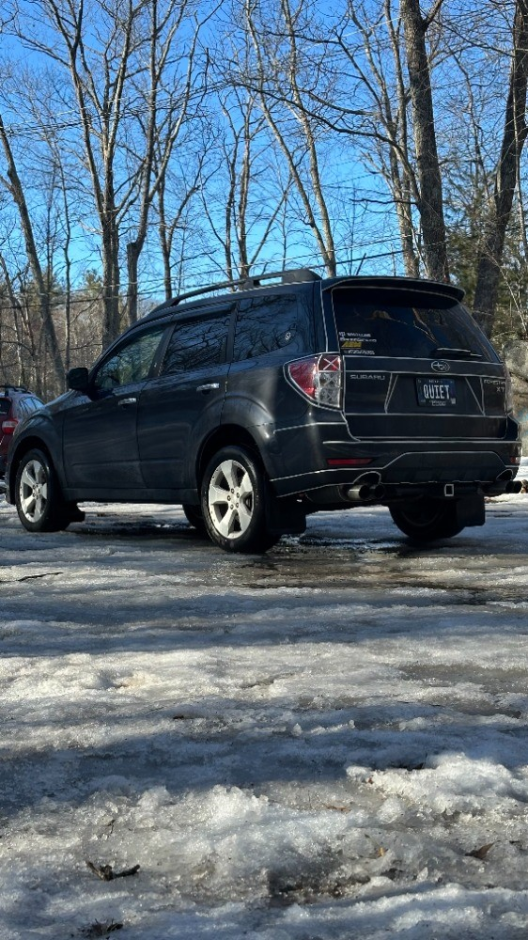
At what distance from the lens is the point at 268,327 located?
7.18 m

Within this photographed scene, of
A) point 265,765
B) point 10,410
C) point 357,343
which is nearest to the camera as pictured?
point 265,765

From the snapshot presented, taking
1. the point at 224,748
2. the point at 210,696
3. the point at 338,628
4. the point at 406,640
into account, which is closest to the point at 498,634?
the point at 406,640

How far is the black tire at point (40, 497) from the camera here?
9.20m

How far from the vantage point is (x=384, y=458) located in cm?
657

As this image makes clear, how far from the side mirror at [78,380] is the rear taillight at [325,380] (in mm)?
2953

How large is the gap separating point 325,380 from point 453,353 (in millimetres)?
1095

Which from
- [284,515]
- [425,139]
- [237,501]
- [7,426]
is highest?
[425,139]

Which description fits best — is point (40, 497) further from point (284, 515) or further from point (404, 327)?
point (404, 327)

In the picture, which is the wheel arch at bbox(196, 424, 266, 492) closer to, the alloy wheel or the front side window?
the alloy wheel

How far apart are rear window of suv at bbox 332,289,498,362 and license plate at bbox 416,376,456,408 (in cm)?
19

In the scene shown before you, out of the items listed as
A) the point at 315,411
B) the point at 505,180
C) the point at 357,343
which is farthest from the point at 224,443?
the point at 505,180

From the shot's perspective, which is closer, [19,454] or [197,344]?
[197,344]

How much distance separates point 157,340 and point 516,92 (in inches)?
455

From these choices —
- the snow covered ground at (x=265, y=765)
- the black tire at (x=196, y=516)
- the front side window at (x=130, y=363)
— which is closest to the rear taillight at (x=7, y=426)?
the front side window at (x=130, y=363)
